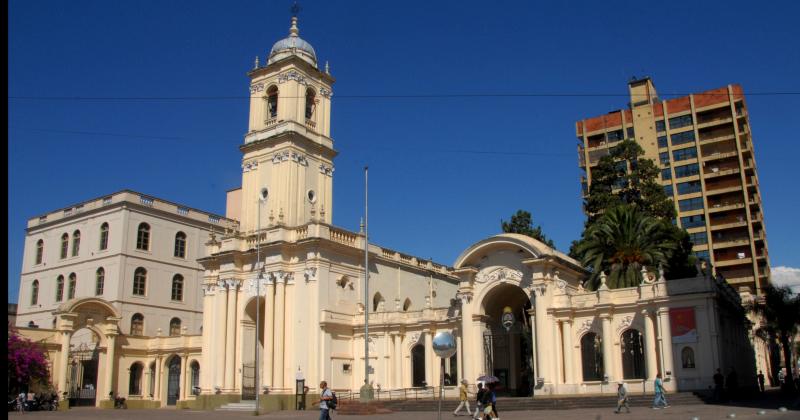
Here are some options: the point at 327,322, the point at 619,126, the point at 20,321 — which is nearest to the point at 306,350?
the point at 327,322

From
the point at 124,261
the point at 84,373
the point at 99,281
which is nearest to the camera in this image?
the point at 84,373

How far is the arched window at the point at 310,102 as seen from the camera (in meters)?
48.1

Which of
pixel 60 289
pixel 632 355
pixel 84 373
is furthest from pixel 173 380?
pixel 632 355

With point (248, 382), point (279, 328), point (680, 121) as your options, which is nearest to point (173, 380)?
point (248, 382)

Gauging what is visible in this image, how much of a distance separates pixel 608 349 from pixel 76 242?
41376 millimetres

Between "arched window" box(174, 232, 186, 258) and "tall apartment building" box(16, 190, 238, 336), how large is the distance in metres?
0.08

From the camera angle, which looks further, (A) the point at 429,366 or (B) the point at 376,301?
(B) the point at 376,301

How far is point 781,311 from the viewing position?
43812 millimetres

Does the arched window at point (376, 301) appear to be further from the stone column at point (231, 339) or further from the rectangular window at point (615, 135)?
the rectangular window at point (615, 135)

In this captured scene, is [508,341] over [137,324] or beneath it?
beneath

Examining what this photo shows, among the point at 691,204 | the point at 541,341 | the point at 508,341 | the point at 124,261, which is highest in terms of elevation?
the point at 691,204

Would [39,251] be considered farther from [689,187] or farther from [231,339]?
→ [689,187]

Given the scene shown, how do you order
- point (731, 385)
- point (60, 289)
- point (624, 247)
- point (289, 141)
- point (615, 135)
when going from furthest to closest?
point (615, 135)
point (60, 289)
point (289, 141)
point (624, 247)
point (731, 385)

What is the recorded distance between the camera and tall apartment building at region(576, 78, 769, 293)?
78062mm
